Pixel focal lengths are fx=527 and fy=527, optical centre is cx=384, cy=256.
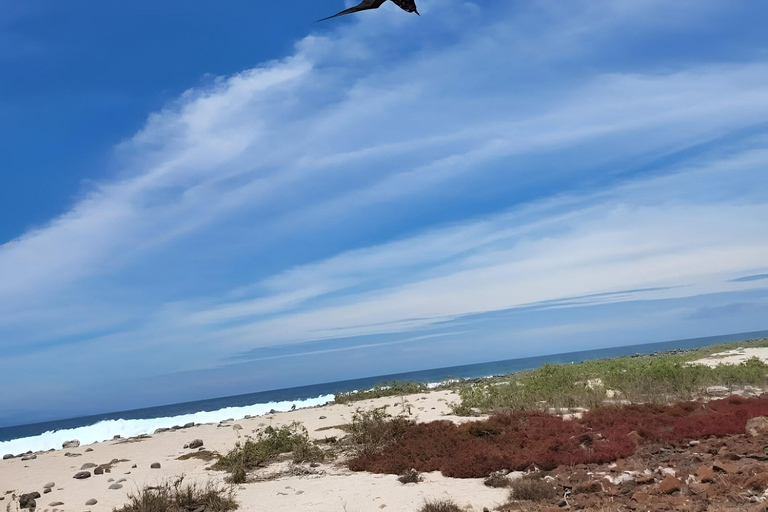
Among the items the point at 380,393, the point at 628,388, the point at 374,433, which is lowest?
the point at 380,393

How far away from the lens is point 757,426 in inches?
340

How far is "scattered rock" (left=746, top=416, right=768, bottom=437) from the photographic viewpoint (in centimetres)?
841

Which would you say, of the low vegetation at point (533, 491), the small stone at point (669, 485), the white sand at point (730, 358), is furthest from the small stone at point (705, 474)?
the white sand at point (730, 358)

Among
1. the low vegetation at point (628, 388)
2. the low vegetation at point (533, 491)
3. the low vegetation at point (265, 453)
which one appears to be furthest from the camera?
the low vegetation at point (628, 388)

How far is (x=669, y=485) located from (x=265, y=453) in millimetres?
8308

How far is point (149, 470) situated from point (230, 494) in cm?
499

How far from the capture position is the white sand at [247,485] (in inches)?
306

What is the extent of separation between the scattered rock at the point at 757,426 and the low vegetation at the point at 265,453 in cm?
786

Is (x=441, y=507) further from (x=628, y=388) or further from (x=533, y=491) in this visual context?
(x=628, y=388)

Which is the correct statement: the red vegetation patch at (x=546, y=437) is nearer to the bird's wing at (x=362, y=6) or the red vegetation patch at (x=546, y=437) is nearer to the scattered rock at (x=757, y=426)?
the scattered rock at (x=757, y=426)

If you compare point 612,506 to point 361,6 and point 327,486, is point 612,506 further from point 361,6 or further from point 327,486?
point 361,6

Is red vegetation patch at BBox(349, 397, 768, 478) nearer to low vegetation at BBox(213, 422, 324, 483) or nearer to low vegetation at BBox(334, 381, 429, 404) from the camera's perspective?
low vegetation at BBox(213, 422, 324, 483)

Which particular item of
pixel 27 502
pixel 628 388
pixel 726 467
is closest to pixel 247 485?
pixel 27 502

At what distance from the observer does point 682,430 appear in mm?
9188
